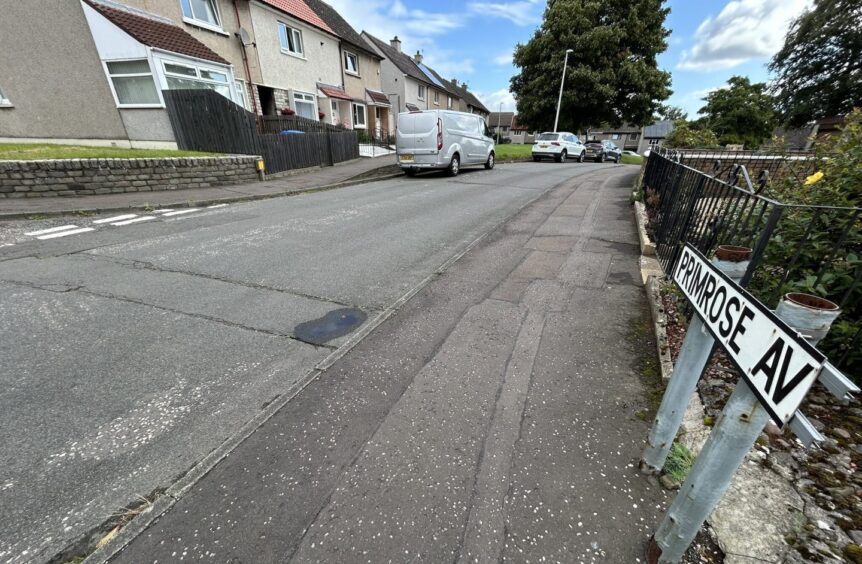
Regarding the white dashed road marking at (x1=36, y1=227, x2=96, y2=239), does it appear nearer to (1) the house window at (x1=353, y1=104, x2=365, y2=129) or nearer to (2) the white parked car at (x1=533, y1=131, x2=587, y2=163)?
(1) the house window at (x1=353, y1=104, x2=365, y2=129)

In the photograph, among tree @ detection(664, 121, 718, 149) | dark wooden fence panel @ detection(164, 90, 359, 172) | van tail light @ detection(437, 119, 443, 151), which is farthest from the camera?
van tail light @ detection(437, 119, 443, 151)

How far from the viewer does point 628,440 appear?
229 centimetres

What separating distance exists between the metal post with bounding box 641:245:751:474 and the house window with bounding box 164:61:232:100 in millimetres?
14918

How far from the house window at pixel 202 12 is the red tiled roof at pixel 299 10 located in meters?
2.37

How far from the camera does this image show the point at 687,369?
173 centimetres

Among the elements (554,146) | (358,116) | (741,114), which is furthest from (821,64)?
(358,116)

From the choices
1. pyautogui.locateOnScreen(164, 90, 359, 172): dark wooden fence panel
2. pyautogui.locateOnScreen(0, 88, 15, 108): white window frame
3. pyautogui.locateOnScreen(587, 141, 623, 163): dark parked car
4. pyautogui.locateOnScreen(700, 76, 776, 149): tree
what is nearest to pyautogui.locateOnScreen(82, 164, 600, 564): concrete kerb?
pyautogui.locateOnScreen(164, 90, 359, 172): dark wooden fence panel

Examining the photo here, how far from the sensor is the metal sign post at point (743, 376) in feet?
3.26

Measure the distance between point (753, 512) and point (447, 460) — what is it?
1.53 m

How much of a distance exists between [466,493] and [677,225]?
4.41 meters

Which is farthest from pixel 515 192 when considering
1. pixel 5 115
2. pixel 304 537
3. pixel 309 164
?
pixel 5 115

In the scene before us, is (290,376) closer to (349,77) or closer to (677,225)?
(677,225)

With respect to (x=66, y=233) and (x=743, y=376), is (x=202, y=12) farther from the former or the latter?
(x=743, y=376)

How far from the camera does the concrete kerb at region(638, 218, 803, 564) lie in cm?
162
